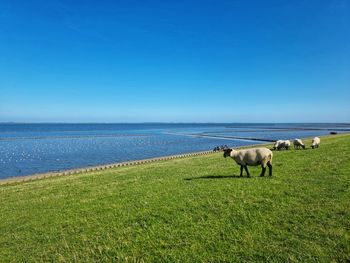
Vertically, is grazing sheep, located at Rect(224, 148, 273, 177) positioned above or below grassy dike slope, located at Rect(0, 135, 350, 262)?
above

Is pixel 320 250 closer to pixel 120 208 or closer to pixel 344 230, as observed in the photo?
pixel 344 230

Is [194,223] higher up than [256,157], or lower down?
lower down

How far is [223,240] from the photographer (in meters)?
7.38

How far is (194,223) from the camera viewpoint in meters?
8.52

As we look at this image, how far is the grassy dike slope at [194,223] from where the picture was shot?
6902 mm

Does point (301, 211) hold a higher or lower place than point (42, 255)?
higher

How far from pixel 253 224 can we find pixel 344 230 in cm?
259

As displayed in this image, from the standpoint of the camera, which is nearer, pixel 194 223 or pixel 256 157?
pixel 194 223

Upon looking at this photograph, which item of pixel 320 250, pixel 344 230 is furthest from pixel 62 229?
pixel 344 230

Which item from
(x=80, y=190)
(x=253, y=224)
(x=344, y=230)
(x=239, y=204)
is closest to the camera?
(x=344, y=230)

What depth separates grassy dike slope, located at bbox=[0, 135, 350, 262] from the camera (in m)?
6.90

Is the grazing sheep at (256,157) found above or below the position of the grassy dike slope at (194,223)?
above

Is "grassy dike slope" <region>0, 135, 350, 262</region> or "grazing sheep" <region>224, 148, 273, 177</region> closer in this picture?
"grassy dike slope" <region>0, 135, 350, 262</region>

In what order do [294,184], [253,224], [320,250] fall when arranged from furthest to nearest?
[294,184]
[253,224]
[320,250]
